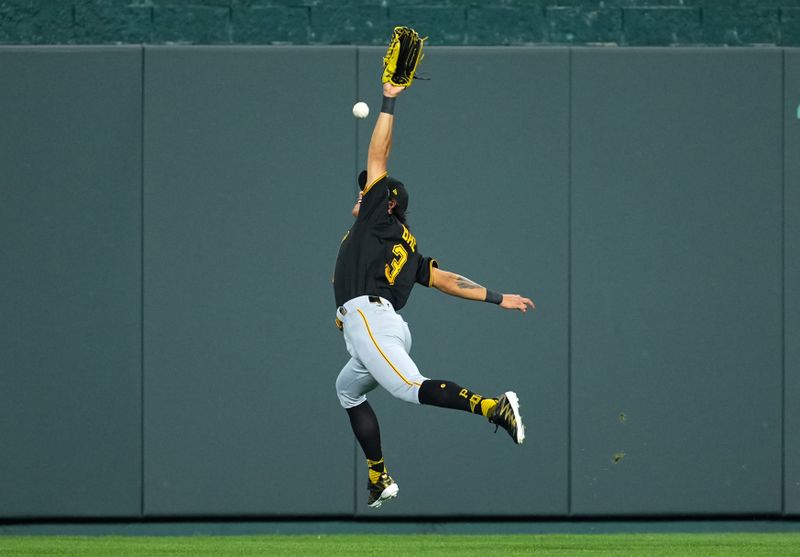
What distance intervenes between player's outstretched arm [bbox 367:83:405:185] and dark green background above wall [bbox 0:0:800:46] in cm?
296

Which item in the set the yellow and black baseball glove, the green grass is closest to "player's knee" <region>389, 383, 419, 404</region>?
the yellow and black baseball glove

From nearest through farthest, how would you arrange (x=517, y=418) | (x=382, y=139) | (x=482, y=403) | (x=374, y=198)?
1. (x=517, y=418)
2. (x=482, y=403)
3. (x=382, y=139)
4. (x=374, y=198)

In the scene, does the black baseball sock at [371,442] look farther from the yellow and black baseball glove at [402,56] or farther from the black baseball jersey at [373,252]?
the yellow and black baseball glove at [402,56]

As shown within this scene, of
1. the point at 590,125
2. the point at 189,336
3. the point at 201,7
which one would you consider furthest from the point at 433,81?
the point at 189,336

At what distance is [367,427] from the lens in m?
6.54

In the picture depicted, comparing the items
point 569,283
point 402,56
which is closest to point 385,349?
point 402,56

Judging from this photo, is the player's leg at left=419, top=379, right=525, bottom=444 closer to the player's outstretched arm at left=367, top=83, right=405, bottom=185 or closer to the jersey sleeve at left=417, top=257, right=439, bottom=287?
the jersey sleeve at left=417, top=257, right=439, bottom=287

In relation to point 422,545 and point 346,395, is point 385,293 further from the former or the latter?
point 422,545

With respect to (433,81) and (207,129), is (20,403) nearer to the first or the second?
(207,129)

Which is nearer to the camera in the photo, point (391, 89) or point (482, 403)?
point (482, 403)

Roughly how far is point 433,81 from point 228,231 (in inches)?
72.7

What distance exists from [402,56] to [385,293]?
124 cm

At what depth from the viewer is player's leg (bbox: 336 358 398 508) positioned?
650cm

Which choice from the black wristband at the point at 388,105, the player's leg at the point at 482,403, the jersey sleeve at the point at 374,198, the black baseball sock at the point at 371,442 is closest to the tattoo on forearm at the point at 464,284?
the jersey sleeve at the point at 374,198
